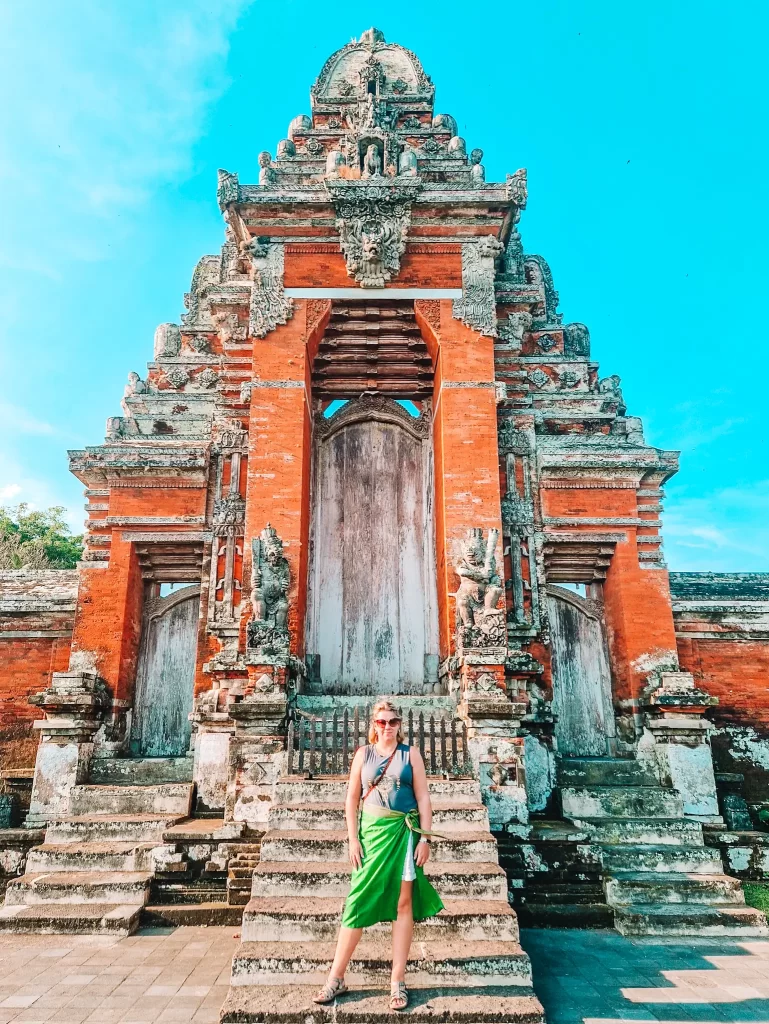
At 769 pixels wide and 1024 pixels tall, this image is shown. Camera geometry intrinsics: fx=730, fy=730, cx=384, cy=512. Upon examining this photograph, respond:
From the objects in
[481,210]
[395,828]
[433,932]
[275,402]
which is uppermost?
[481,210]

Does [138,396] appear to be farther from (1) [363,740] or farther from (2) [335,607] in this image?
(1) [363,740]

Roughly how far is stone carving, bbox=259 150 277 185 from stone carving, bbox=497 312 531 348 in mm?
4304

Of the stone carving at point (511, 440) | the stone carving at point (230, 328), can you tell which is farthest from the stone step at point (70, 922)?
the stone carving at point (230, 328)

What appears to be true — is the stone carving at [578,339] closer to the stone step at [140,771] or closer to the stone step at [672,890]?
the stone step at [672,890]

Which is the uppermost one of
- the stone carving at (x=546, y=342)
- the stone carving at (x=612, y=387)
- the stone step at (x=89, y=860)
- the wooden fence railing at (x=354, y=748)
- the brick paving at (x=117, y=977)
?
the stone carving at (x=546, y=342)

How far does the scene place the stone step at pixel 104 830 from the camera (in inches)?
331

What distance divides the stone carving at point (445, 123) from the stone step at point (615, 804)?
39.2ft

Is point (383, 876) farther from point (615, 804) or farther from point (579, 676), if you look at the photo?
point (579, 676)

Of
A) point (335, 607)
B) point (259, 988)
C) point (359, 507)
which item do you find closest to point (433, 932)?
point (259, 988)

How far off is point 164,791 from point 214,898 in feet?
7.55

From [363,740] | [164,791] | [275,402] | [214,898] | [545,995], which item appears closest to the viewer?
[545,995]

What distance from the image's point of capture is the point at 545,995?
5191 mm

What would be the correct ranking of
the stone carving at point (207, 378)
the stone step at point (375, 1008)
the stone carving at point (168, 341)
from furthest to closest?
the stone carving at point (168, 341)
the stone carving at point (207, 378)
the stone step at point (375, 1008)

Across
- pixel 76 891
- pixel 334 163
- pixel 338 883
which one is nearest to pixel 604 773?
pixel 338 883
